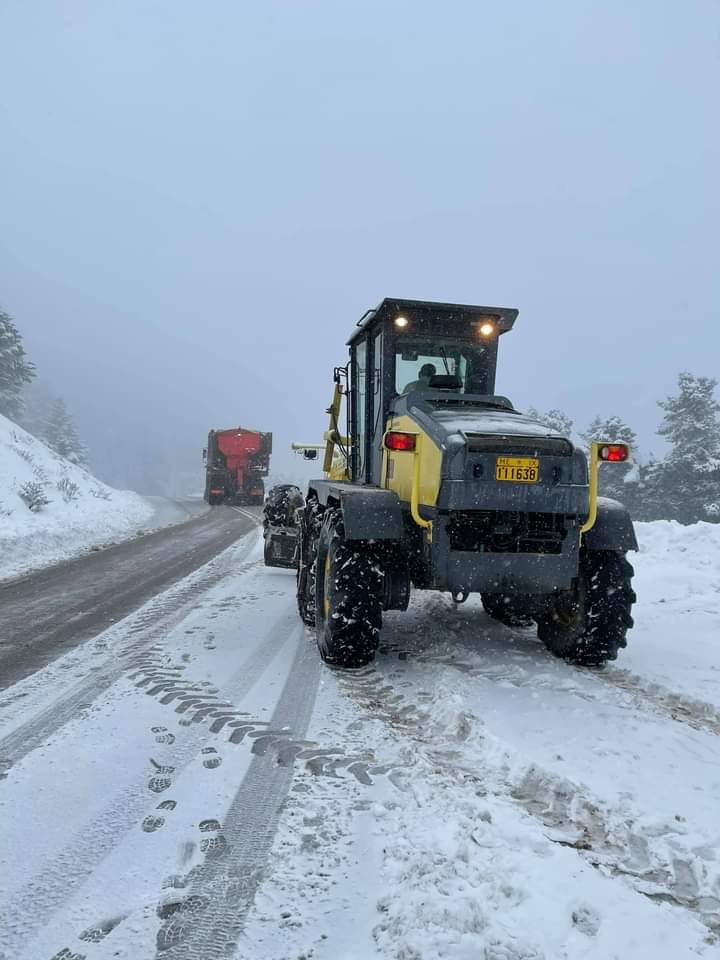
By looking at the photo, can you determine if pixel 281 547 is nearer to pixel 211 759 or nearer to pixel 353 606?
pixel 353 606

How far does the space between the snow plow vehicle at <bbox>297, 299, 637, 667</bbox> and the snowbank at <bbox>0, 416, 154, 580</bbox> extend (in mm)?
6151

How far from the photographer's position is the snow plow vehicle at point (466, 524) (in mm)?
4453

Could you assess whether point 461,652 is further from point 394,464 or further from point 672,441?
point 672,441

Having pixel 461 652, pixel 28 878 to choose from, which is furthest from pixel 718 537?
pixel 28 878

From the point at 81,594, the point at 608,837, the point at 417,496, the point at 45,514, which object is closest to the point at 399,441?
the point at 417,496

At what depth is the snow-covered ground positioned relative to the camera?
10.5 meters

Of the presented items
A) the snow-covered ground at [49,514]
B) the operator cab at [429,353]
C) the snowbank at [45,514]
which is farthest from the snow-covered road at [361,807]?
the snowbank at [45,514]

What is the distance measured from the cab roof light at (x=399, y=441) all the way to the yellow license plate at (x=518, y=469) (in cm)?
63

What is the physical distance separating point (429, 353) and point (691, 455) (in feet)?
91.5

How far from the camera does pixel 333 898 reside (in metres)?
2.21

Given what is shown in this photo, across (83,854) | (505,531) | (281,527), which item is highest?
(505,531)

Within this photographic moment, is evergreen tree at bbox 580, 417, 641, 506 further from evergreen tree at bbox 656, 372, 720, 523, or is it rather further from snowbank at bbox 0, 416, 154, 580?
snowbank at bbox 0, 416, 154, 580

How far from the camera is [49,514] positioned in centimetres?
1431

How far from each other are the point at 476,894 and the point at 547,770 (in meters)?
1.08
